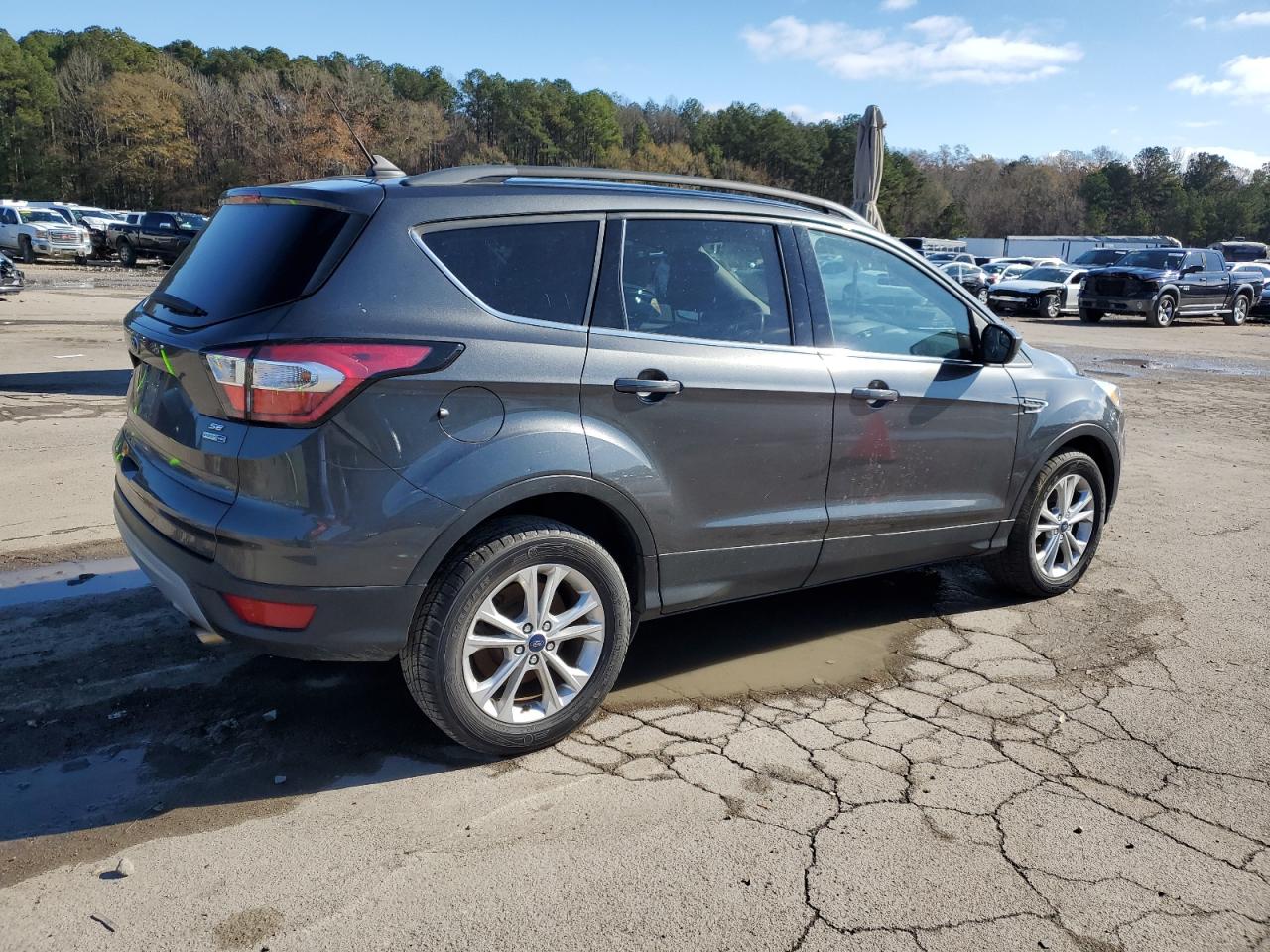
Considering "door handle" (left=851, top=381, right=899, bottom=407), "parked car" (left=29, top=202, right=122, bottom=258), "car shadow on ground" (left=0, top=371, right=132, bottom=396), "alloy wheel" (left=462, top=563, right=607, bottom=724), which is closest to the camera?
"alloy wheel" (left=462, top=563, right=607, bottom=724)

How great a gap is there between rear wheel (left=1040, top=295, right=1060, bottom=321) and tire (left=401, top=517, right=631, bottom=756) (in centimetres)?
2725

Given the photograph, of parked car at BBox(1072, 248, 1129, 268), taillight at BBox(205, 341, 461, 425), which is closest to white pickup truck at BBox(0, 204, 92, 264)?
parked car at BBox(1072, 248, 1129, 268)

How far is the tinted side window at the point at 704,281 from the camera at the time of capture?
12.4 feet

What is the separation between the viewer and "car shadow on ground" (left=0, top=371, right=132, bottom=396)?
1006 centimetres

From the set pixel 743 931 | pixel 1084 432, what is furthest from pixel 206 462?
pixel 1084 432

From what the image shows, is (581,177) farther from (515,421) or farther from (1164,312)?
(1164,312)

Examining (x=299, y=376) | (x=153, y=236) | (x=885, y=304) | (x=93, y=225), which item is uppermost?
(x=93, y=225)

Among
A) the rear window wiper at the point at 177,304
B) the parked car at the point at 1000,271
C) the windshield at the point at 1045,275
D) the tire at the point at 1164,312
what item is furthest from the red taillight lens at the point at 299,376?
the parked car at the point at 1000,271

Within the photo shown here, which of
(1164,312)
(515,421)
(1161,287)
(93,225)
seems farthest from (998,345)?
(93,225)

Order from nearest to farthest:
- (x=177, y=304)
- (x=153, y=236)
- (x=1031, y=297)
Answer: (x=177, y=304) < (x=1031, y=297) < (x=153, y=236)

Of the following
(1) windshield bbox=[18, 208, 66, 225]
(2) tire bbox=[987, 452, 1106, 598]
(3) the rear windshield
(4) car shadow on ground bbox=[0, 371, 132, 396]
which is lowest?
(2) tire bbox=[987, 452, 1106, 598]

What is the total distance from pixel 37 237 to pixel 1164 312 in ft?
113

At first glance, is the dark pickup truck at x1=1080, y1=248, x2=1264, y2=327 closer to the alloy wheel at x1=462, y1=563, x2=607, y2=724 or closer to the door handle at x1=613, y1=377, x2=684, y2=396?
the door handle at x1=613, y1=377, x2=684, y2=396

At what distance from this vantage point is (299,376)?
3051 millimetres
